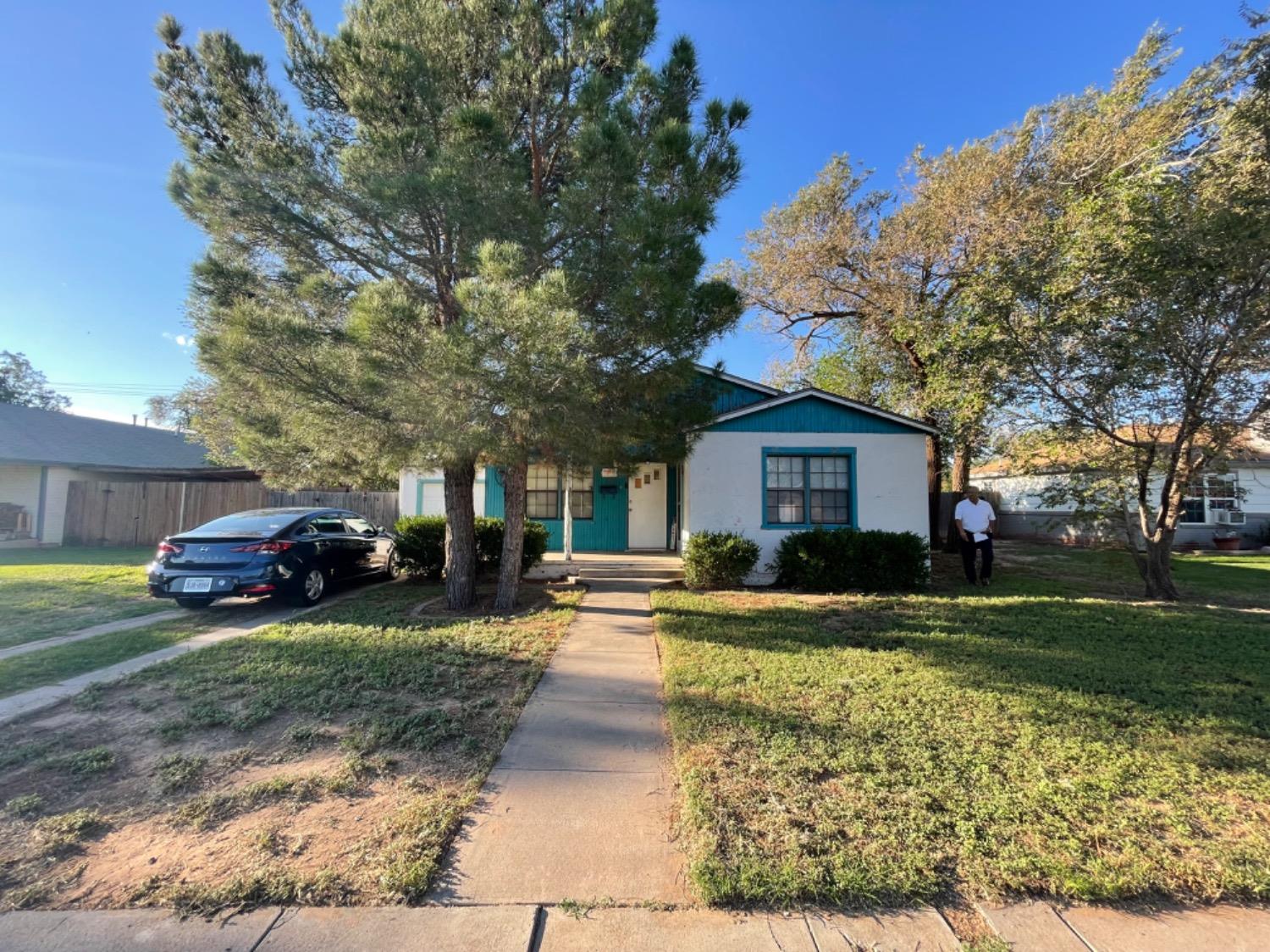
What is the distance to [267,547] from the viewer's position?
24.3ft

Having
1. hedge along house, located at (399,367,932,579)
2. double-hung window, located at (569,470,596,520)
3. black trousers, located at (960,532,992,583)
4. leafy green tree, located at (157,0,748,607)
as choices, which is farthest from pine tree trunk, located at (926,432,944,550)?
leafy green tree, located at (157,0,748,607)

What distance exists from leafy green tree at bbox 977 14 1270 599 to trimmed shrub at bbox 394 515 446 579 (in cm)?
984

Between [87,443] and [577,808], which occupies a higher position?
[87,443]

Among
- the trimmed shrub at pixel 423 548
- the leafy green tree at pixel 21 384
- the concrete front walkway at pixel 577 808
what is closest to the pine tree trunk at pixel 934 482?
the trimmed shrub at pixel 423 548

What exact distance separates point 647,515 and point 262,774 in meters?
12.1

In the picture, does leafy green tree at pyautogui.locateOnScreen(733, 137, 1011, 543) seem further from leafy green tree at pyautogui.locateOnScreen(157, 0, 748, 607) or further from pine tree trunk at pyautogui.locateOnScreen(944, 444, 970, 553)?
leafy green tree at pyautogui.locateOnScreen(157, 0, 748, 607)

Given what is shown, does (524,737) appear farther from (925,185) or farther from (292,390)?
(925,185)

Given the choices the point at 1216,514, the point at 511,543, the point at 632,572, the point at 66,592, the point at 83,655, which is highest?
the point at 1216,514

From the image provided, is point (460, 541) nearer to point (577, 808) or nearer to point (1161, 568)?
point (577, 808)

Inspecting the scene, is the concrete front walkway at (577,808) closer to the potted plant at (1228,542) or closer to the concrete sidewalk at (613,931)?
the concrete sidewalk at (613,931)

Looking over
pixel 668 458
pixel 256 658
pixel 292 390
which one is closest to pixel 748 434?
pixel 668 458

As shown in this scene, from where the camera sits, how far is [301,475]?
8531mm

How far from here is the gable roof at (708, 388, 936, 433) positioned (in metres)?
10.5

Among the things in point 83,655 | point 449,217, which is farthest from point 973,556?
point 83,655
